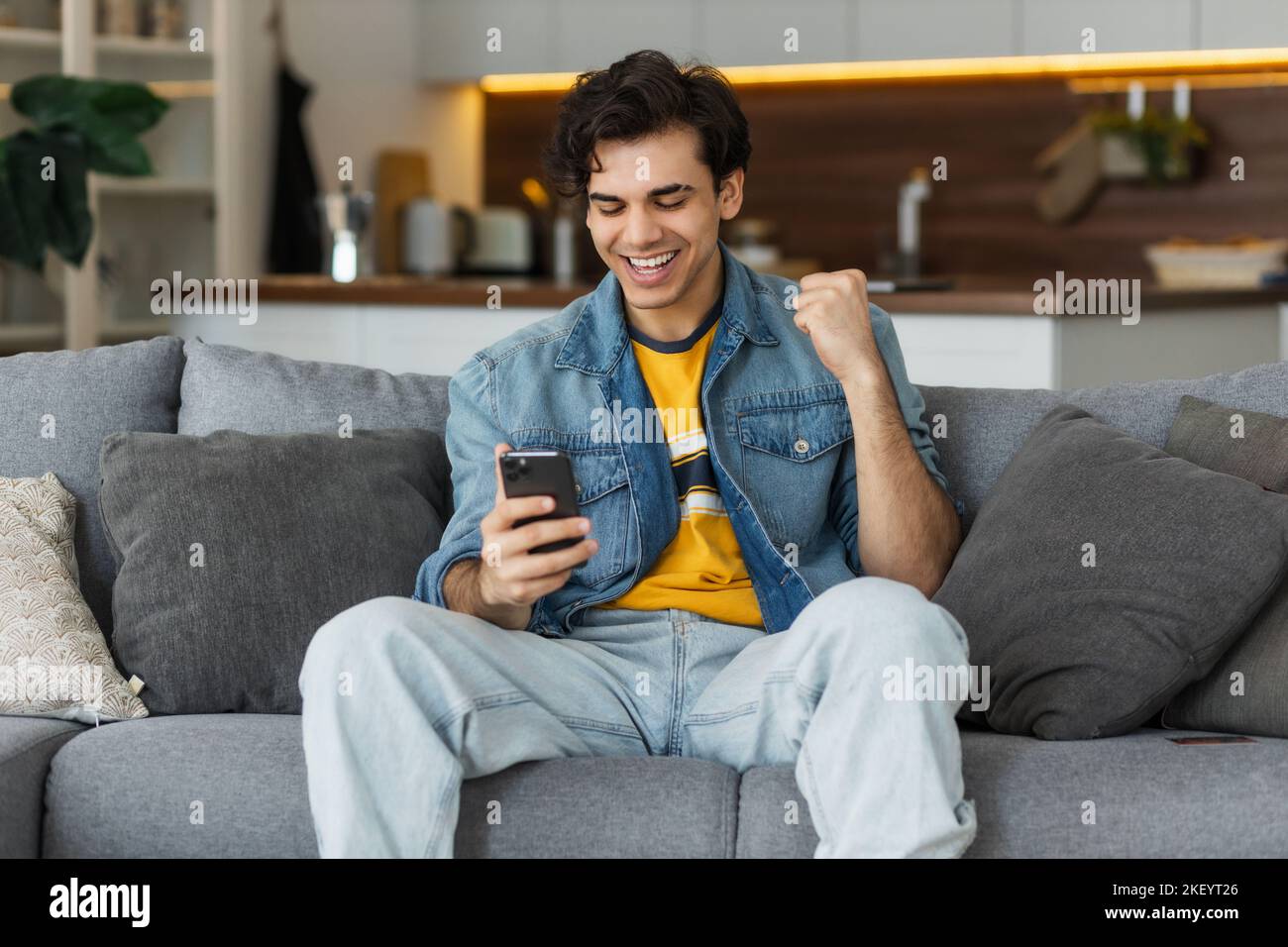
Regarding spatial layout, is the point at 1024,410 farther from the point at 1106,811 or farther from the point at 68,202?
the point at 68,202

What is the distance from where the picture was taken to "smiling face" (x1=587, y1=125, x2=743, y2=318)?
192cm

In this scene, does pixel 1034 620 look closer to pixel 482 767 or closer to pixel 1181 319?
pixel 482 767

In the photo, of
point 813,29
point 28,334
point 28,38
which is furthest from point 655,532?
point 813,29

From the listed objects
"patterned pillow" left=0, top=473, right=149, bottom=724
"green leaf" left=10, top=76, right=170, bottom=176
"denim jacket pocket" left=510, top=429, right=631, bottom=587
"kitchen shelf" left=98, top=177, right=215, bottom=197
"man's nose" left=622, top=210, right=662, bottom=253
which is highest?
"green leaf" left=10, top=76, right=170, bottom=176

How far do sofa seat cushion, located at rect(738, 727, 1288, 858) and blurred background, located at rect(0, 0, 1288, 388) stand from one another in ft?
7.69

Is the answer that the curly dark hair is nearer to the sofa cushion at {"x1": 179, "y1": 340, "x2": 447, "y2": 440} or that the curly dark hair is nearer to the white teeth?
the white teeth

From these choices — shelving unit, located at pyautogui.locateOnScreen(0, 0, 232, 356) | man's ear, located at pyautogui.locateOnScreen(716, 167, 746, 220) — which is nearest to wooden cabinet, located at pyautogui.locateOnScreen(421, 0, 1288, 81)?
shelving unit, located at pyautogui.locateOnScreen(0, 0, 232, 356)

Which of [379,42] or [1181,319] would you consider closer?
[1181,319]

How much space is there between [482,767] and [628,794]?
0.16 metres

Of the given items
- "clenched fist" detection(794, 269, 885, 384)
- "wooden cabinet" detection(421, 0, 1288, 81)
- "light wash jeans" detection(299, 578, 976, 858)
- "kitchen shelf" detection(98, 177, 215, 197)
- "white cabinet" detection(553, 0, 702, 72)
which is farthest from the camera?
"white cabinet" detection(553, 0, 702, 72)

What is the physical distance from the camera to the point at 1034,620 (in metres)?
1.85

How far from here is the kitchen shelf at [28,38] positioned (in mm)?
4367
